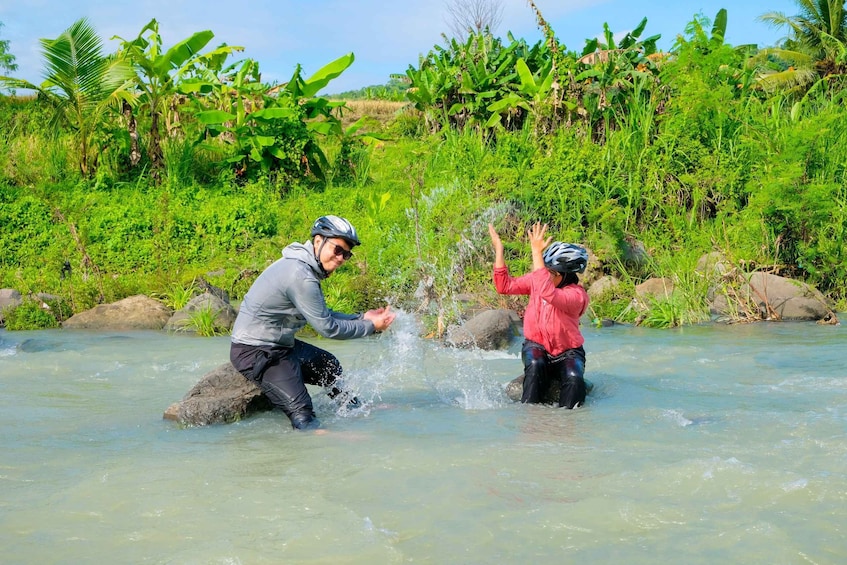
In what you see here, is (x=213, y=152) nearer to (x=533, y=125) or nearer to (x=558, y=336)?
(x=533, y=125)

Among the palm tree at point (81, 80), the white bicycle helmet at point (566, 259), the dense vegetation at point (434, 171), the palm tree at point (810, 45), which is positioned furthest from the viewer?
the palm tree at point (810, 45)

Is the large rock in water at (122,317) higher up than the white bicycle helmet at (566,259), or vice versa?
the white bicycle helmet at (566,259)

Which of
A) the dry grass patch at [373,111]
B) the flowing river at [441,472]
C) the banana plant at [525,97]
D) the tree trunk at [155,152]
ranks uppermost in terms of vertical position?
the dry grass patch at [373,111]

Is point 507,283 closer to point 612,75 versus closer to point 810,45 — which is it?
point 612,75

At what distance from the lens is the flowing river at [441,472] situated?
4051 mm

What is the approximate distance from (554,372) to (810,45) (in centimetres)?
3189

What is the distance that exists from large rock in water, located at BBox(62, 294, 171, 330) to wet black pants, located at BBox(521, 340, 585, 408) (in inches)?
246

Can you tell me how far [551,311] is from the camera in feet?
21.8

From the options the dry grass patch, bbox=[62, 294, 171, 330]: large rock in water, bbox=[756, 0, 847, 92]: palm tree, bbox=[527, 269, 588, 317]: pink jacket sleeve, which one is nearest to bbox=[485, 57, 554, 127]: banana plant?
bbox=[62, 294, 171, 330]: large rock in water

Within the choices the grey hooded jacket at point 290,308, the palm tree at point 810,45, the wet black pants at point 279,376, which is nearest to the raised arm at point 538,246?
the grey hooded jacket at point 290,308

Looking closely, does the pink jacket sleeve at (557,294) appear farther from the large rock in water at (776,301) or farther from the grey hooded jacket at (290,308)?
the large rock in water at (776,301)

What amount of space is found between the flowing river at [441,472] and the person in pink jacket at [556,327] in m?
0.25

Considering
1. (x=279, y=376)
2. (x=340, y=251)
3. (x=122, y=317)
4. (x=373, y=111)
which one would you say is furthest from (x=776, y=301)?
(x=373, y=111)

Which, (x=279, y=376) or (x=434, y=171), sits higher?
(x=434, y=171)
